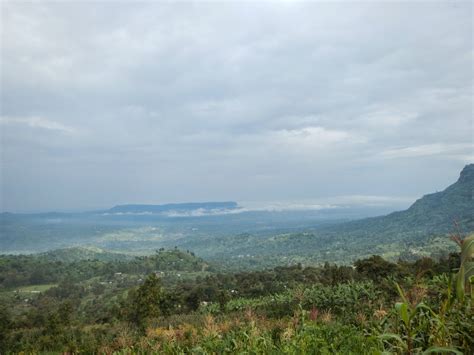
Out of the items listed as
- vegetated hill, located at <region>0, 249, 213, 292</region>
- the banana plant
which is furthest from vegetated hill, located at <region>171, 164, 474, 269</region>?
the banana plant

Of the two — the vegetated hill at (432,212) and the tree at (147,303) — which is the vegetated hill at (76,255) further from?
the tree at (147,303)

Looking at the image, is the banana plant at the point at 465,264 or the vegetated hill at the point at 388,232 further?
the vegetated hill at the point at 388,232

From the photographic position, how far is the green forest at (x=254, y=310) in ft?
9.50

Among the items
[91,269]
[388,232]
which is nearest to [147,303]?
[91,269]

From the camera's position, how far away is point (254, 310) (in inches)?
612

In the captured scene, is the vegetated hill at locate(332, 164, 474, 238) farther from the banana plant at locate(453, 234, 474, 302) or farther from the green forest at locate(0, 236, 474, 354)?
the banana plant at locate(453, 234, 474, 302)

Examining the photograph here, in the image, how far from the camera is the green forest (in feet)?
9.50

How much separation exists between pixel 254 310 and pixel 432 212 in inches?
7234

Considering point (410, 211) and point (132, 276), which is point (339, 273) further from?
point (410, 211)

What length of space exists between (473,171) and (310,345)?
212 m

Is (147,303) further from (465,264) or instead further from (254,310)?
(465,264)

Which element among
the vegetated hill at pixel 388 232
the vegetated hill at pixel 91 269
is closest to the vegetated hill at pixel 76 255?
the vegetated hill at pixel 91 269

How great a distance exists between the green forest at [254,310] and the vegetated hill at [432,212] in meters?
103

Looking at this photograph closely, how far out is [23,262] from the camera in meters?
114
